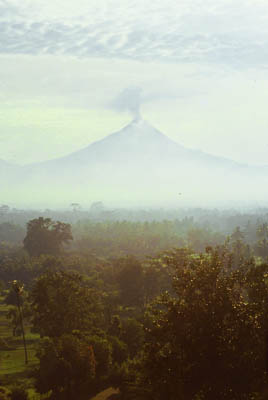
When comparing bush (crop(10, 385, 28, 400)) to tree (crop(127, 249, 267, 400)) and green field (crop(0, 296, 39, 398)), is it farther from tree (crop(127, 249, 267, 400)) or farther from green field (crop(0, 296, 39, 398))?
tree (crop(127, 249, 267, 400))

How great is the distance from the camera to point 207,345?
2055cm

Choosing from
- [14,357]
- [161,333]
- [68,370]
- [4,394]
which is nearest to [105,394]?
[68,370]

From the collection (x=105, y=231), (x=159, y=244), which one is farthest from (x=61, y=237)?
(x=105, y=231)

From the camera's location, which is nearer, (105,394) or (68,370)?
(105,394)

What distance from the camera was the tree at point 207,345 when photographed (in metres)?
20.6

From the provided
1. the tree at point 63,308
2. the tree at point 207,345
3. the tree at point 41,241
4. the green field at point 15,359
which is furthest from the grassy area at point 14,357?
the tree at point 41,241

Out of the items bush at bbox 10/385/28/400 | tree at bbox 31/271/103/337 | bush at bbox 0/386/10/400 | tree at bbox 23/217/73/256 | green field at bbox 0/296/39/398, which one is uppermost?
tree at bbox 23/217/73/256

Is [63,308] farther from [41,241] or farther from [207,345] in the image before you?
[41,241]

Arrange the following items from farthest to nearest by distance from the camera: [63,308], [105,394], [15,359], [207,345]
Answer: [15,359], [63,308], [105,394], [207,345]

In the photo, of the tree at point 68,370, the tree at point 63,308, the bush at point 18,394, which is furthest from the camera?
the tree at point 63,308

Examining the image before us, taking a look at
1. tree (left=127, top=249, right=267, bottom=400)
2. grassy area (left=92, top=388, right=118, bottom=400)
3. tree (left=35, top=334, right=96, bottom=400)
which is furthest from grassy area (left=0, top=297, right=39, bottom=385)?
tree (left=127, top=249, right=267, bottom=400)

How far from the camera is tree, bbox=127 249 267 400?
2056 centimetres

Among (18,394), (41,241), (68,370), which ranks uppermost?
(41,241)

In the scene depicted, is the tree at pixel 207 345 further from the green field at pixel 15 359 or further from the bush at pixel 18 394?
the green field at pixel 15 359
